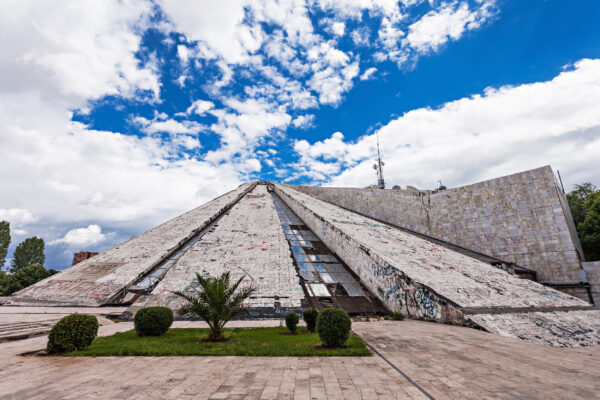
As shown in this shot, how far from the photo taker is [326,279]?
12656mm

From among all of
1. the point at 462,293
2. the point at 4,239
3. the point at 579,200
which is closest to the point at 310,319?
the point at 462,293

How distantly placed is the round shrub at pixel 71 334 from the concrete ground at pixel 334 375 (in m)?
0.28

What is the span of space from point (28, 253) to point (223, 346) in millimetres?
42528

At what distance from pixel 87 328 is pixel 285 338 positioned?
464cm

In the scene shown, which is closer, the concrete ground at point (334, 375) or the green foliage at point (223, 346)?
the concrete ground at point (334, 375)


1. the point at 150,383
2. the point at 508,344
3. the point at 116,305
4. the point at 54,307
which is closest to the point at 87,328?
the point at 150,383

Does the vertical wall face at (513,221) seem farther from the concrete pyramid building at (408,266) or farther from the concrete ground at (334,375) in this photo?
the concrete ground at (334,375)

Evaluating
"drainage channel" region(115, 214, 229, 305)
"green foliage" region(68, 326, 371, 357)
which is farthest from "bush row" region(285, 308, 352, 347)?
"drainage channel" region(115, 214, 229, 305)

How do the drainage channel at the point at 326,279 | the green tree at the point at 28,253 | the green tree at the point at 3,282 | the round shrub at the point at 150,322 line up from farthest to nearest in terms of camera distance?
the green tree at the point at 28,253 → the green tree at the point at 3,282 → the drainage channel at the point at 326,279 → the round shrub at the point at 150,322

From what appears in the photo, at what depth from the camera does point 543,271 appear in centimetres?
1327

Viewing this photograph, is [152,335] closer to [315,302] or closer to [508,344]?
[315,302]

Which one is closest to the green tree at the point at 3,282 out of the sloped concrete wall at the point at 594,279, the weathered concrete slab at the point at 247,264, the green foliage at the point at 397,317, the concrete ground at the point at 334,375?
the weathered concrete slab at the point at 247,264

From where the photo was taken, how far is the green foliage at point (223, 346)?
5.57m

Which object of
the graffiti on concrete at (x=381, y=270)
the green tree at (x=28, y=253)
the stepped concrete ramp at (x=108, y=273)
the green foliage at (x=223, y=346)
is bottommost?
the green foliage at (x=223, y=346)
